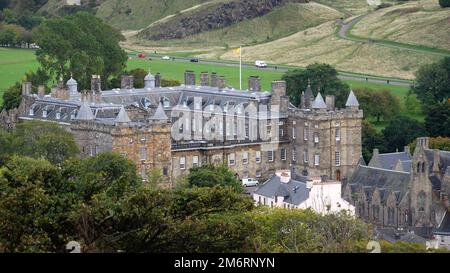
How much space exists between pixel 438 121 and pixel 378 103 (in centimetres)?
1513

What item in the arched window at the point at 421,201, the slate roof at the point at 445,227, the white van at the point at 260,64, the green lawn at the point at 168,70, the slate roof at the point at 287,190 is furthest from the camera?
the white van at the point at 260,64

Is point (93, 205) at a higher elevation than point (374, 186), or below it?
higher

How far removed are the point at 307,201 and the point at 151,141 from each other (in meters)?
16.6

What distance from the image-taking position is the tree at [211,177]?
92.9 meters

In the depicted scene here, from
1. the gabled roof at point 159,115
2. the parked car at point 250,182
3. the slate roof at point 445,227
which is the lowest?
the parked car at point 250,182

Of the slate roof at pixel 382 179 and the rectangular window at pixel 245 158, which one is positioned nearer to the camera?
the slate roof at pixel 382 179

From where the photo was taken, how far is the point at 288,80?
450 ft

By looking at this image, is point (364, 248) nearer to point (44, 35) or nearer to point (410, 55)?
point (44, 35)

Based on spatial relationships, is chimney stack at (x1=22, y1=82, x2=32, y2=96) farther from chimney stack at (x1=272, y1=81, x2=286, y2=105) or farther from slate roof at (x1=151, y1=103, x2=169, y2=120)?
chimney stack at (x1=272, y1=81, x2=286, y2=105)

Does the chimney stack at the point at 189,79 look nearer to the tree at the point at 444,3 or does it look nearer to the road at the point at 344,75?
the road at the point at 344,75

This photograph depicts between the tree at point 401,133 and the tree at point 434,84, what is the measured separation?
18030 mm

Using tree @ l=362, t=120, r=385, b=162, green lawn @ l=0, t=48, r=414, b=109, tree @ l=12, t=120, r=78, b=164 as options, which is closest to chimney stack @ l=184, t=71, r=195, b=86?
tree @ l=362, t=120, r=385, b=162

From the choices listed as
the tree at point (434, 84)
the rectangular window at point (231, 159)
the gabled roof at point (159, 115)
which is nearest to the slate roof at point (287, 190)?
the gabled roof at point (159, 115)

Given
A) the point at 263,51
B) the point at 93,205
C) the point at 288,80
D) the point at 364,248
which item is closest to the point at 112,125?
the point at 288,80
